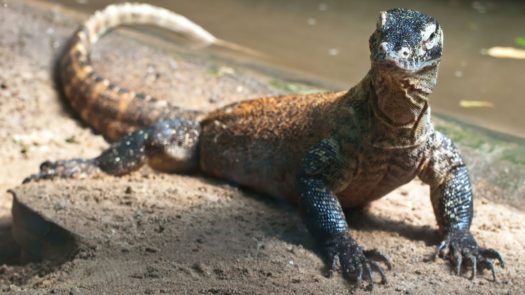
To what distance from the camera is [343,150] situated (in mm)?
5852

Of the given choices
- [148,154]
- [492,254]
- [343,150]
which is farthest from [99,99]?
[492,254]

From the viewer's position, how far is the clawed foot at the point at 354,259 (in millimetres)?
5086

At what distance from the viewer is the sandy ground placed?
16.5 ft

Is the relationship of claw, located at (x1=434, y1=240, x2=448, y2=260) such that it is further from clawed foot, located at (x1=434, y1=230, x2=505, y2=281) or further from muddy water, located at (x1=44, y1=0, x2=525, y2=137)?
muddy water, located at (x1=44, y1=0, x2=525, y2=137)

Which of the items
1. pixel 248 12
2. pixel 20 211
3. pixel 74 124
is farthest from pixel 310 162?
pixel 248 12

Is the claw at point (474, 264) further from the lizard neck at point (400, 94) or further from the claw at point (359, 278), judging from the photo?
the lizard neck at point (400, 94)

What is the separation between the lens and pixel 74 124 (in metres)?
9.30

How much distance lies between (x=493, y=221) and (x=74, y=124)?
5.01m

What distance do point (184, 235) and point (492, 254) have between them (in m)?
2.19

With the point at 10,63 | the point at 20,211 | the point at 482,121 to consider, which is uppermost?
the point at 482,121

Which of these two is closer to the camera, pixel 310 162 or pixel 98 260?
pixel 98 260

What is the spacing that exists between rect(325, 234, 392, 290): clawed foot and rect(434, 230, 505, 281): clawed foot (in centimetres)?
56

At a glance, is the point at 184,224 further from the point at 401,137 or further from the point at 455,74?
the point at 455,74

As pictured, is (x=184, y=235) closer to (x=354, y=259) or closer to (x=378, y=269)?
(x=354, y=259)
